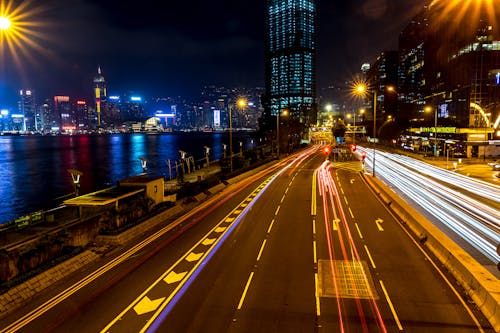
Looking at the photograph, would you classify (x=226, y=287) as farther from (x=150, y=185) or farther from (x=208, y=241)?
(x=150, y=185)

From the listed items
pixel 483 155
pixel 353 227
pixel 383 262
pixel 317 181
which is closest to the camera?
pixel 383 262

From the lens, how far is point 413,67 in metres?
152

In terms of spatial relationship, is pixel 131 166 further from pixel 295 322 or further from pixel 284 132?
pixel 295 322

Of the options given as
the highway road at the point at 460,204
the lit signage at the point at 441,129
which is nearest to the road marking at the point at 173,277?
the highway road at the point at 460,204

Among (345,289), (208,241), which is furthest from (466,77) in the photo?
(345,289)

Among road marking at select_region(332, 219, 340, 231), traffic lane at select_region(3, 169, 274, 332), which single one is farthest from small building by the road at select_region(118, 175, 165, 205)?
road marking at select_region(332, 219, 340, 231)

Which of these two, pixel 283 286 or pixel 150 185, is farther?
pixel 150 185

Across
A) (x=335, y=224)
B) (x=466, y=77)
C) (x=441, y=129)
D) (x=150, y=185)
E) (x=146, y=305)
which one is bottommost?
(x=146, y=305)

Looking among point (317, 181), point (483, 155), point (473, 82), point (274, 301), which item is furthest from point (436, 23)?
point (274, 301)

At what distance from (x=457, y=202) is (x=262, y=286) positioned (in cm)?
2170

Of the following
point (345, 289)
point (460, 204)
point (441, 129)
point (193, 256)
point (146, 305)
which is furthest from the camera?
point (441, 129)

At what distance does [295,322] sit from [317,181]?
3033cm

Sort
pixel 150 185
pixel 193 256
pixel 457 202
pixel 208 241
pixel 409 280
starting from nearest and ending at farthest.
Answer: pixel 409 280, pixel 193 256, pixel 208 241, pixel 150 185, pixel 457 202

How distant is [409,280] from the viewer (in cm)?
1365
